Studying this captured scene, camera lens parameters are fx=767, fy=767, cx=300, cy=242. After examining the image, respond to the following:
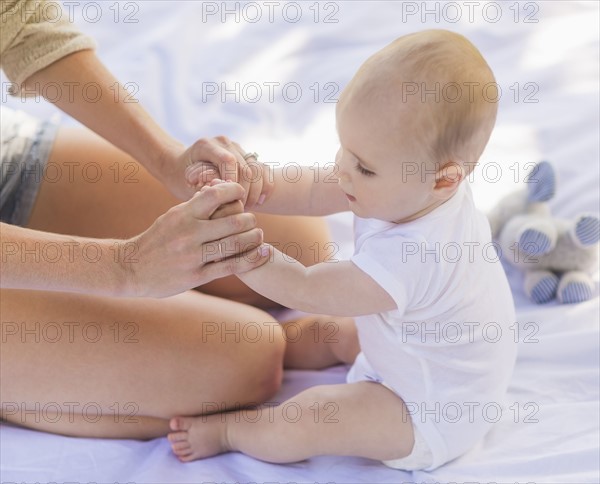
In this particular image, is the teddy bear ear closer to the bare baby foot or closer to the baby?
the baby

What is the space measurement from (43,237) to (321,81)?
2.81 ft

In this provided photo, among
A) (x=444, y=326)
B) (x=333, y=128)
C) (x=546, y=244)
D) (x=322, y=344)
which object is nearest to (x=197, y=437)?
(x=322, y=344)

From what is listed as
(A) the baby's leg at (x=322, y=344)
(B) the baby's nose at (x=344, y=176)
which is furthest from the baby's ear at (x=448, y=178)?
(A) the baby's leg at (x=322, y=344)

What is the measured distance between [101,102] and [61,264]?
1.19 feet

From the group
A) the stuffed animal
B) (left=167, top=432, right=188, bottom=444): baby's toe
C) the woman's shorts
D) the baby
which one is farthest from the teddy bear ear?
the woman's shorts

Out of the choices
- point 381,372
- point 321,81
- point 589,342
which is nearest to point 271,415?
point 381,372

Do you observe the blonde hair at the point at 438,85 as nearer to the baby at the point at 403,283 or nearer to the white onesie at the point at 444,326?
the baby at the point at 403,283

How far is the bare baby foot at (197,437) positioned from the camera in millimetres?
1045

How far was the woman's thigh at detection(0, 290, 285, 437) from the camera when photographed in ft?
3.41

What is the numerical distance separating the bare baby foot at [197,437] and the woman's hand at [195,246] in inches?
9.1

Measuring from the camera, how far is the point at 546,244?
49.0 inches

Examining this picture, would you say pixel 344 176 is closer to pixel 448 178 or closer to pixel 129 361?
pixel 448 178

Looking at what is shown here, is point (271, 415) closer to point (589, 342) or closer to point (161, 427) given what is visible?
point (161, 427)

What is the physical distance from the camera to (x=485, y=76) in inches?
33.1
